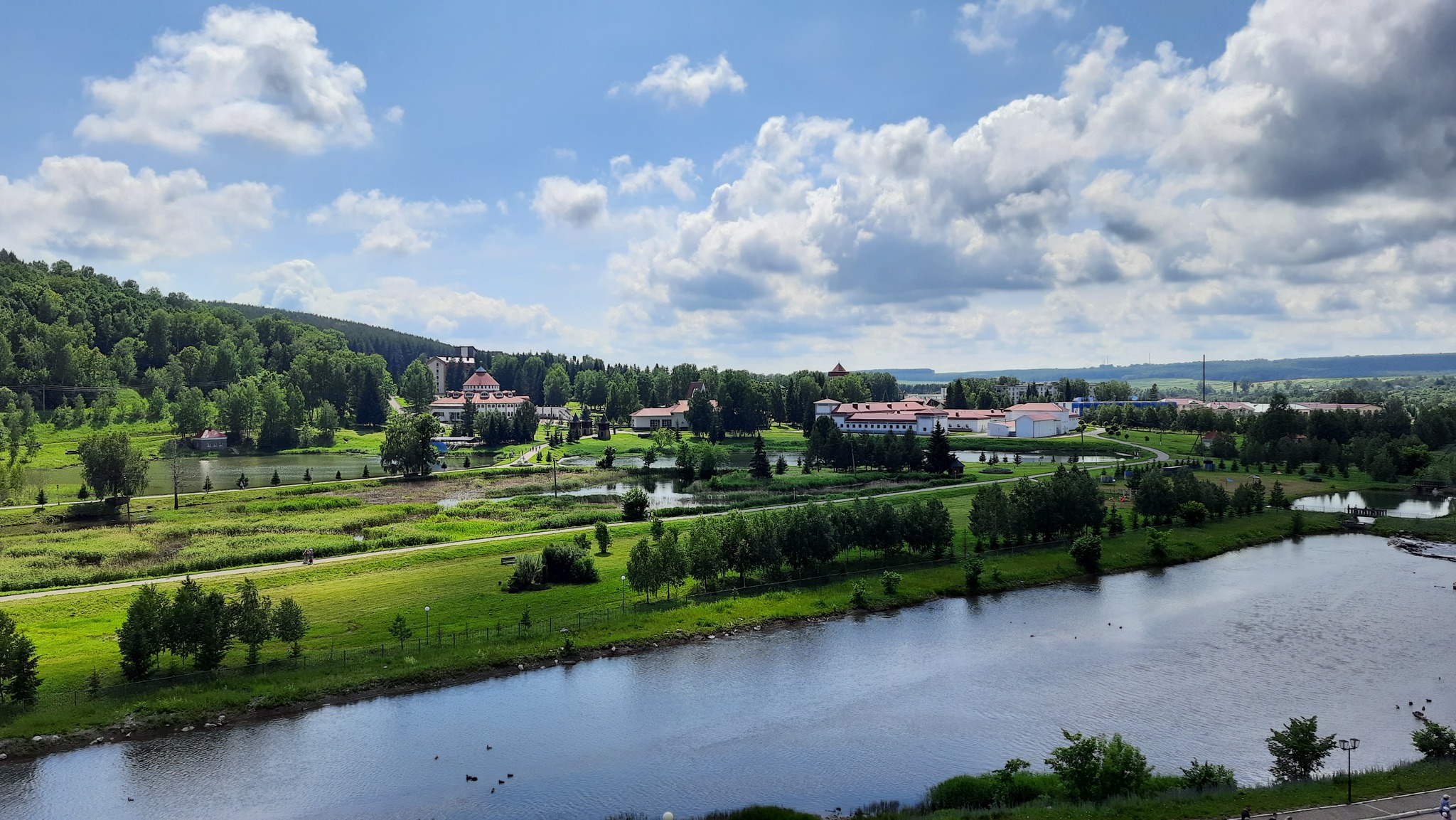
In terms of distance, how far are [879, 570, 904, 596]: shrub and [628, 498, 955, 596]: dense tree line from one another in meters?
3.68

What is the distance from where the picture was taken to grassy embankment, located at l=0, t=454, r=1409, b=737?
31484mm

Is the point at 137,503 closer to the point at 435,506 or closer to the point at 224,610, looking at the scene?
the point at 435,506

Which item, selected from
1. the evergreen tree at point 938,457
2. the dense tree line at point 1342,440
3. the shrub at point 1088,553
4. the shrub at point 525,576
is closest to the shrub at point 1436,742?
the shrub at point 1088,553

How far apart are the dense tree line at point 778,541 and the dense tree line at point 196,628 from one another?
16.3 meters

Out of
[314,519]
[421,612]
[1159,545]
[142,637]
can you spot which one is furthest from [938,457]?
[142,637]

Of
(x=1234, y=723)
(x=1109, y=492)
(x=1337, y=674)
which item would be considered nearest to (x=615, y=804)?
(x=1234, y=723)

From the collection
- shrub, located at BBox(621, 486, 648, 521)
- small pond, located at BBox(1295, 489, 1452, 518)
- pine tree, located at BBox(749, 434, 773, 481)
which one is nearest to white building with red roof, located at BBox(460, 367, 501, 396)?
pine tree, located at BBox(749, 434, 773, 481)

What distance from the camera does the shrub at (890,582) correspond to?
46678mm

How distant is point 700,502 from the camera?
73.8 meters

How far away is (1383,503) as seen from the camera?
8106 centimetres

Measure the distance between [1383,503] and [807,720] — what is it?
7897 cm

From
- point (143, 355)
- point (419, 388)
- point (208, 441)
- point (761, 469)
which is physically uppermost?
point (143, 355)

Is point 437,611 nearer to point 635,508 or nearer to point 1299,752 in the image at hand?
point 635,508

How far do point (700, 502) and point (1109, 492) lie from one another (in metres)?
37.7
